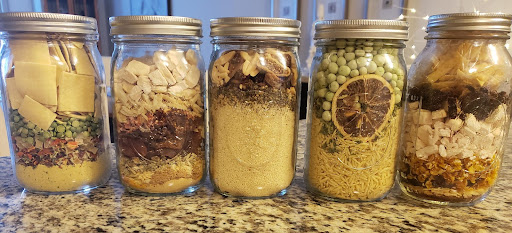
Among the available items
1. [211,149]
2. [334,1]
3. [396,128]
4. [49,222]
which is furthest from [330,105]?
[334,1]

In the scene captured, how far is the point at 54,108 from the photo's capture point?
61 centimetres

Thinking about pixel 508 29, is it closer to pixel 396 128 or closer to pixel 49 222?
pixel 396 128

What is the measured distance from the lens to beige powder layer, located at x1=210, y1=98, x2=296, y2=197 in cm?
60

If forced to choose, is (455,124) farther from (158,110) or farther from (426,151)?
(158,110)

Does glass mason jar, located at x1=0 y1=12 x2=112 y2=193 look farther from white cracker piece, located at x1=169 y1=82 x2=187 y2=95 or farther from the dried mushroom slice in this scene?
the dried mushroom slice

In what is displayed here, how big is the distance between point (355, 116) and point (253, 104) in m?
0.17

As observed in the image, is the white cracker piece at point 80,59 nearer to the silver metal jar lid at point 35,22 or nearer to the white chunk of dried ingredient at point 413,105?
the silver metal jar lid at point 35,22

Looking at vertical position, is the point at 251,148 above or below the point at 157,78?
below

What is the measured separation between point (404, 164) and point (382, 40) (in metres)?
0.23

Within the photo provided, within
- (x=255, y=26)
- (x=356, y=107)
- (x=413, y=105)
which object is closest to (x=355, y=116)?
(x=356, y=107)

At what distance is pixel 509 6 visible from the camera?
1.27m

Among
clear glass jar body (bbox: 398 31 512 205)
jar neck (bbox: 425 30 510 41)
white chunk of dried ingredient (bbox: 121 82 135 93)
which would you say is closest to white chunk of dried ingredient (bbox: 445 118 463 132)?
clear glass jar body (bbox: 398 31 512 205)

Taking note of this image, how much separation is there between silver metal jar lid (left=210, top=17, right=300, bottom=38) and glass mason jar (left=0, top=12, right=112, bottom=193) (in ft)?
0.81

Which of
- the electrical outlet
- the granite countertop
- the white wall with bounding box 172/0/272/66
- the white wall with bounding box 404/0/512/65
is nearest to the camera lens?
the granite countertop
